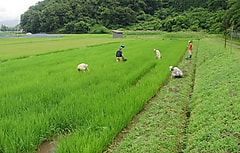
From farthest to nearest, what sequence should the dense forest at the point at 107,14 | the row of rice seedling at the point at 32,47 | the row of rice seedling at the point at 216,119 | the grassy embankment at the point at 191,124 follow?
the dense forest at the point at 107,14
the row of rice seedling at the point at 32,47
the grassy embankment at the point at 191,124
the row of rice seedling at the point at 216,119

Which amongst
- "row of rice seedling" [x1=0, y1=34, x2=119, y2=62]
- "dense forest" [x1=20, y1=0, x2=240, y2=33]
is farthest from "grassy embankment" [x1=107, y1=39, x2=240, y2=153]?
"dense forest" [x1=20, y1=0, x2=240, y2=33]

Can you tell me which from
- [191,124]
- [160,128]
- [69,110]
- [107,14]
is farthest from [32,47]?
[107,14]

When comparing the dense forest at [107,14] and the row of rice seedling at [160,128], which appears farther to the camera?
the dense forest at [107,14]

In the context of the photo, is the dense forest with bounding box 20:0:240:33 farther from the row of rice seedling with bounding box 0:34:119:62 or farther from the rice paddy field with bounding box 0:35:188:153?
the rice paddy field with bounding box 0:35:188:153

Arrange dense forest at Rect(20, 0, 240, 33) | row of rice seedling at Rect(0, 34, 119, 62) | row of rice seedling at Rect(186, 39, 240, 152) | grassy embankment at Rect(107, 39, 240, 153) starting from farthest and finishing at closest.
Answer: dense forest at Rect(20, 0, 240, 33) → row of rice seedling at Rect(0, 34, 119, 62) → grassy embankment at Rect(107, 39, 240, 153) → row of rice seedling at Rect(186, 39, 240, 152)

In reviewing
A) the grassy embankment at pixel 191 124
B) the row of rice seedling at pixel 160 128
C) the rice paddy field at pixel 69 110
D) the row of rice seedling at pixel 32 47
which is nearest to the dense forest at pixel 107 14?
the row of rice seedling at pixel 32 47

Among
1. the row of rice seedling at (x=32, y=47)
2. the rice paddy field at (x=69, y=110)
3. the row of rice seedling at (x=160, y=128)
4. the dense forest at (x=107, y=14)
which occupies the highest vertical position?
the dense forest at (x=107, y=14)

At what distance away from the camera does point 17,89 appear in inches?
185

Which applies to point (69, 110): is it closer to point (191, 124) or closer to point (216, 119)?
point (191, 124)

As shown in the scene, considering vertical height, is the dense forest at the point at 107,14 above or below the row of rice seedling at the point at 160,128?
above

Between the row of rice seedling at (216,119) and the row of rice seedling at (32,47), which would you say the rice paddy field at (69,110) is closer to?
the row of rice seedling at (216,119)

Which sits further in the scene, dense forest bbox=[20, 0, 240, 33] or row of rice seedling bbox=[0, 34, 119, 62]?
dense forest bbox=[20, 0, 240, 33]

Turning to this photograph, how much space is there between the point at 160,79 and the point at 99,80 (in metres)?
1.78

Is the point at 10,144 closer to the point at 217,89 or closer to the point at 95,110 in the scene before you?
the point at 95,110
